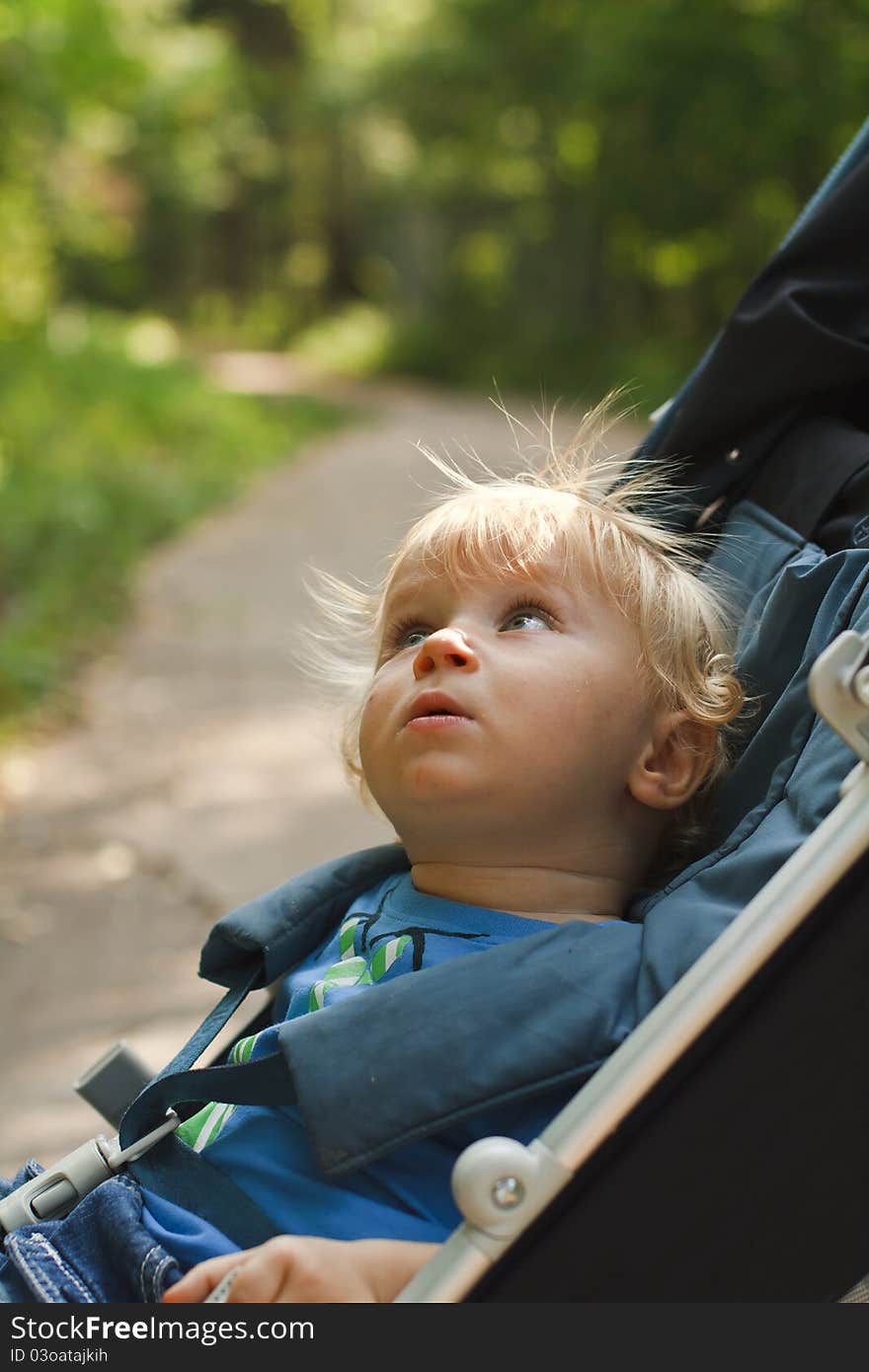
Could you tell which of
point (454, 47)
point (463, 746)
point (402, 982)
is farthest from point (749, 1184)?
point (454, 47)

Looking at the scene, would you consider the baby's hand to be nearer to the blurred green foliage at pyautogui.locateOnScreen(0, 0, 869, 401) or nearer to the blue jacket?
the blue jacket

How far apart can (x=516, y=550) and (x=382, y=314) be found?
2530 cm

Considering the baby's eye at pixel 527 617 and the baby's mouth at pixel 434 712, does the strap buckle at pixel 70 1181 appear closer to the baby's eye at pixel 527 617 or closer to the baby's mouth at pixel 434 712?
the baby's mouth at pixel 434 712

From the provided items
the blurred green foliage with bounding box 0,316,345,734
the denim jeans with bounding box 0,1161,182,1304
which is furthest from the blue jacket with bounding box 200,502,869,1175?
the blurred green foliage with bounding box 0,316,345,734

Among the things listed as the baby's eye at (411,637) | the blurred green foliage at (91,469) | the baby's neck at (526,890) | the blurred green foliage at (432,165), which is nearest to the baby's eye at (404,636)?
the baby's eye at (411,637)

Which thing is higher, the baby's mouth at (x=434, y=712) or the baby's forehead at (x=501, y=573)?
the baby's forehead at (x=501, y=573)

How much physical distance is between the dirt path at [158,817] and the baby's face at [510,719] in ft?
1.44

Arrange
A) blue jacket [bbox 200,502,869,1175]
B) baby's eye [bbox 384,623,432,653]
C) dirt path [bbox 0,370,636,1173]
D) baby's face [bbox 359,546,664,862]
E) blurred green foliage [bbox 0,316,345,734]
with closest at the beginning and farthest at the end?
blue jacket [bbox 200,502,869,1175]
baby's face [bbox 359,546,664,862]
baby's eye [bbox 384,623,432,653]
dirt path [bbox 0,370,636,1173]
blurred green foliage [bbox 0,316,345,734]

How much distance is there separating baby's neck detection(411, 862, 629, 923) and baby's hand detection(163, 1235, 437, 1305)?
0.44 m

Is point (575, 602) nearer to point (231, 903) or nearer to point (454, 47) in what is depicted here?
point (231, 903)

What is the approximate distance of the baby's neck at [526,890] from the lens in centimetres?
181

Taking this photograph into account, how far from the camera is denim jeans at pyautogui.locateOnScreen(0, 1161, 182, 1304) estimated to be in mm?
1570

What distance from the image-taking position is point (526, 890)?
1.81m

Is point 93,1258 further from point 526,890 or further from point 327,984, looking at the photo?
point 526,890
